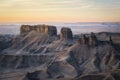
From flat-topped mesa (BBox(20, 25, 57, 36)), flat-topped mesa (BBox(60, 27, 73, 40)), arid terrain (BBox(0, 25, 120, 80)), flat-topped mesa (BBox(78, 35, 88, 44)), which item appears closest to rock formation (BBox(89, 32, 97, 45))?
arid terrain (BBox(0, 25, 120, 80))

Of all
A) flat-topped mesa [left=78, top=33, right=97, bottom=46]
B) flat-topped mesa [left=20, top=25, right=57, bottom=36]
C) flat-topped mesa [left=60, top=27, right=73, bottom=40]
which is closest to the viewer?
flat-topped mesa [left=60, top=27, right=73, bottom=40]

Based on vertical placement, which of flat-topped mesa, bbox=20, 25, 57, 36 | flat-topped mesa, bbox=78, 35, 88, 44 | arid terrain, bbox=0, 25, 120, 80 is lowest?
arid terrain, bbox=0, 25, 120, 80

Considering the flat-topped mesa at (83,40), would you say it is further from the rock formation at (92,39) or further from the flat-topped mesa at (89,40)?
the rock formation at (92,39)

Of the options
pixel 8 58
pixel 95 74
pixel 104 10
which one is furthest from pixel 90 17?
pixel 8 58

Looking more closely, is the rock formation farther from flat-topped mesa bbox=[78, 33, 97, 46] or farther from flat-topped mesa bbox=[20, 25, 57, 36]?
flat-topped mesa bbox=[20, 25, 57, 36]

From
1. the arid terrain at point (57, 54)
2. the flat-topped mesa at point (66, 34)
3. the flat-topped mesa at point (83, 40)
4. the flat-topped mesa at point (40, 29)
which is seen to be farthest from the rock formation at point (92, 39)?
the flat-topped mesa at point (40, 29)

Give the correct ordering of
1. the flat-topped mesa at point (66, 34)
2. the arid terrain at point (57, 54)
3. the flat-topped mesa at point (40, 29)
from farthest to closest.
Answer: the flat-topped mesa at point (40, 29)
the flat-topped mesa at point (66, 34)
the arid terrain at point (57, 54)

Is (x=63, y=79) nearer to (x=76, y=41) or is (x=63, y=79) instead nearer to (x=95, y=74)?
(x=95, y=74)
